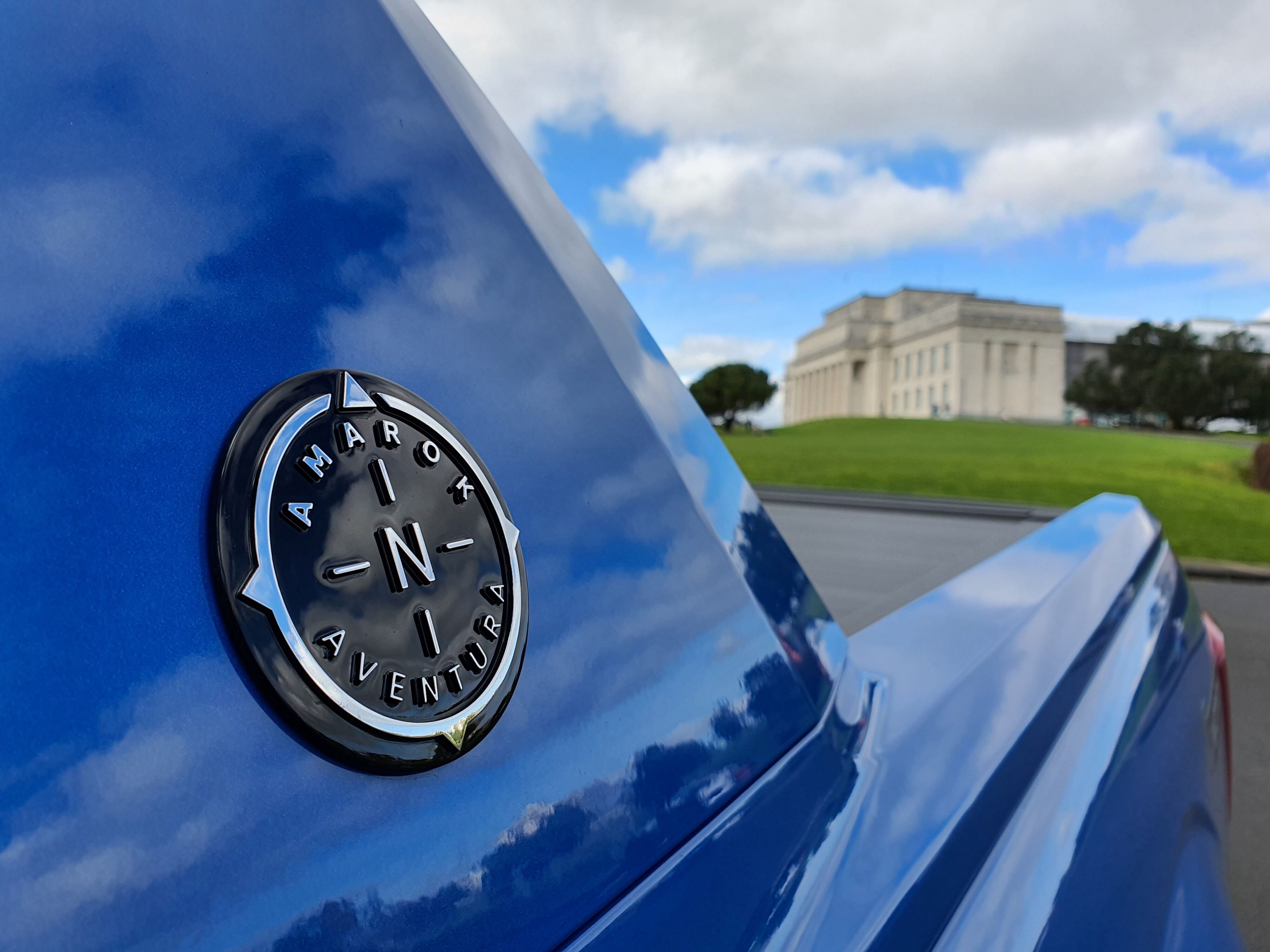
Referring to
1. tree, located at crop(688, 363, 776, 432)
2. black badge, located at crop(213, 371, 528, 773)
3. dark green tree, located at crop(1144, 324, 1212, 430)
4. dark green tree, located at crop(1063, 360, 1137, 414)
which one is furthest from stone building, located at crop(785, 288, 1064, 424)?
black badge, located at crop(213, 371, 528, 773)

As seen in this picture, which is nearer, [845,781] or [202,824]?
[202,824]

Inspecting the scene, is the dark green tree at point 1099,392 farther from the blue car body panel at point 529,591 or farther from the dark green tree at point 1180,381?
the blue car body panel at point 529,591

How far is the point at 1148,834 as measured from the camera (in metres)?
1.15

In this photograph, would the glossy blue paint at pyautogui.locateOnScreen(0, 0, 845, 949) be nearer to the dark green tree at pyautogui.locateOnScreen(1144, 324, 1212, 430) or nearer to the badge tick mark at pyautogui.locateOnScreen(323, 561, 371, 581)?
the badge tick mark at pyautogui.locateOnScreen(323, 561, 371, 581)

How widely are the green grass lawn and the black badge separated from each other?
7226 mm

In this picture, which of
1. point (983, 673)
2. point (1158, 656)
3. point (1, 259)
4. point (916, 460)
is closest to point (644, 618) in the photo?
point (1, 259)

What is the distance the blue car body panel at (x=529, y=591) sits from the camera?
0.36 meters

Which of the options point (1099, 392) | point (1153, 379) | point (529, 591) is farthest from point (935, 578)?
point (1099, 392)

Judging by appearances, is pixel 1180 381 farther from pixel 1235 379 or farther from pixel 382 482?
pixel 382 482

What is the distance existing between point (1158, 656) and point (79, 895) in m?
1.73

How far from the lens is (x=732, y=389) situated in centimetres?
5775

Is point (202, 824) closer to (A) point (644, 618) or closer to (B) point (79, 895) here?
(B) point (79, 895)

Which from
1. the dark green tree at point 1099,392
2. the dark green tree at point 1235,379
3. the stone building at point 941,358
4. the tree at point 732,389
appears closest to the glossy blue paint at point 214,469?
the tree at point 732,389

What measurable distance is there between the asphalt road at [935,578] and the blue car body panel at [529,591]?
569 mm
